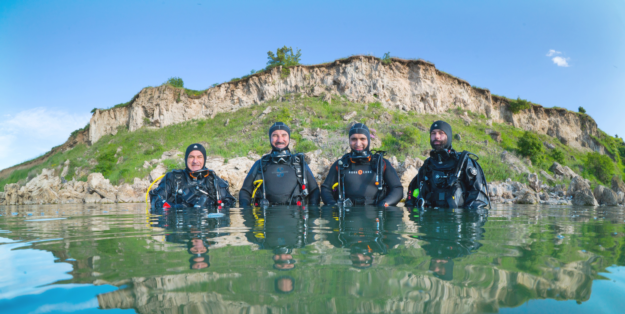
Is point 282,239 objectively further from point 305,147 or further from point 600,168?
point 600,168

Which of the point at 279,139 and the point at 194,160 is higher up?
the point at 279,139

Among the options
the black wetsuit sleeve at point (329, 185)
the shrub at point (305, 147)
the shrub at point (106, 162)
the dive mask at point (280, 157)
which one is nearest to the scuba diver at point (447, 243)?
the black wetsuit sleeve at point (329, 185)

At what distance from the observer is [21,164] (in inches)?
1394

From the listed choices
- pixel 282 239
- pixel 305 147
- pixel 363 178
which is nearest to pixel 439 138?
pixel 363 178

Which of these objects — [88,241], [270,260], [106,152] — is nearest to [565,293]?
[270,260]

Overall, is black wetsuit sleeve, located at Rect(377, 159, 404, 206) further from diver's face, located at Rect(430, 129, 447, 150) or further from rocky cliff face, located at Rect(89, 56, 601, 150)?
rocky cliff face, located at Rect(89, 56, 601, 150)

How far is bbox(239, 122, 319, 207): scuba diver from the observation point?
223 inches

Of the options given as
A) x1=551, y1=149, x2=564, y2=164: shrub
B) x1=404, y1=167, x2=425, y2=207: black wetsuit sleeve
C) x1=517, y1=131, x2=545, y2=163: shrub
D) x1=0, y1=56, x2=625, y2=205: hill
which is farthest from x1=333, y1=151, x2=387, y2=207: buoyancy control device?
x1=551, y1=149, x2=564, y2=164: shrub

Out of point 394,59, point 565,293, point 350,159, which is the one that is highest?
point 394,59

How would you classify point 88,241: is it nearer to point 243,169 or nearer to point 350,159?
point 350,159

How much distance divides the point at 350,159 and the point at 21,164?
45.4 metres

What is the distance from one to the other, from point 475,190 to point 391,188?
4.43 feet

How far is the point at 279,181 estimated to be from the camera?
571cm

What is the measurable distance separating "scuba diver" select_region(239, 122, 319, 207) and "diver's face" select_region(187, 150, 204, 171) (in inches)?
37.8
